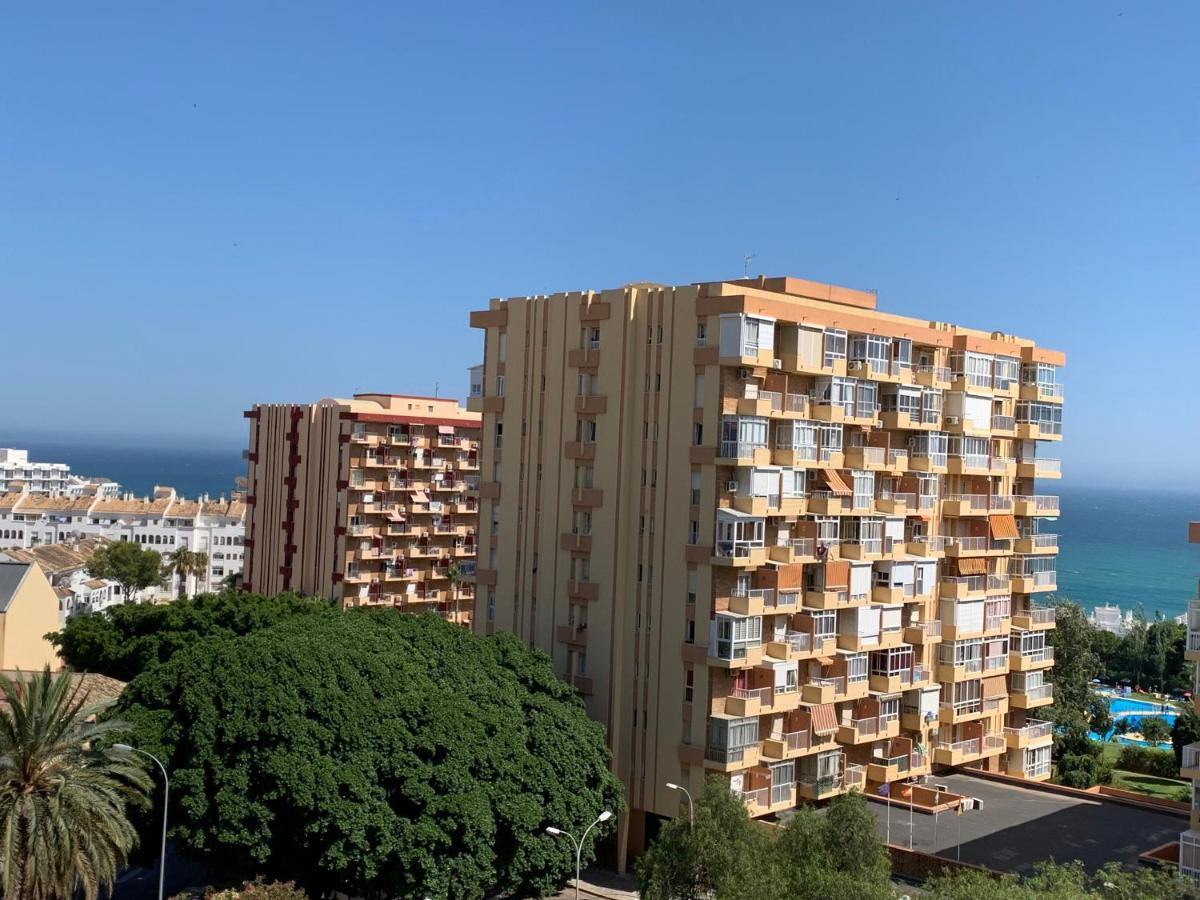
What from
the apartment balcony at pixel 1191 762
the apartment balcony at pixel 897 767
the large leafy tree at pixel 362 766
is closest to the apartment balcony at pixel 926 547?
the apartment balcony at pixel 897 767

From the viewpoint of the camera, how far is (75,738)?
3316cm

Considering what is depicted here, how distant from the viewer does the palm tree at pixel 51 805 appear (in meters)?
31.1

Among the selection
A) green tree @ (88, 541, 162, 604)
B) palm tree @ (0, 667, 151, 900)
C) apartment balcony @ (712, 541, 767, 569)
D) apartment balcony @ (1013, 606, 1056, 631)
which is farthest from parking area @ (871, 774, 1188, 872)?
green tree @ (88, 541, 162, 604)

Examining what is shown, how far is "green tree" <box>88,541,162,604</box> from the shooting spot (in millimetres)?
114312

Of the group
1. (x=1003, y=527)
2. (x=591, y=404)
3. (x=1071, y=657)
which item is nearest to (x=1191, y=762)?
(x=1003, y=527)

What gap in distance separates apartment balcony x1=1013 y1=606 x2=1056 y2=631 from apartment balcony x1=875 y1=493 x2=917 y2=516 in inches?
353

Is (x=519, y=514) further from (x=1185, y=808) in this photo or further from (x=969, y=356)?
(x=1185, y=808)

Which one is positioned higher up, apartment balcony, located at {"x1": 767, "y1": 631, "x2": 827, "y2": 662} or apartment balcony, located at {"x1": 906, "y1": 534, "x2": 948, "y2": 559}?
apartment balcony, located at {"x1": 906, "y1": 534, "x2": 948, "y2": 559}

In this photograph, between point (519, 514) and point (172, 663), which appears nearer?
point (172, 663)

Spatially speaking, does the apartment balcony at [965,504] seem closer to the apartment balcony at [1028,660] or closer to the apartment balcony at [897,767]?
the apartment balcony at [1028,660]

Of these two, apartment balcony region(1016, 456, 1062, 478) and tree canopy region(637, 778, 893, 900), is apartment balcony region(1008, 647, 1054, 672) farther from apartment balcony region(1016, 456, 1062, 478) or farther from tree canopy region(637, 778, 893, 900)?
tree canopy region(637, 778, 893, 900)

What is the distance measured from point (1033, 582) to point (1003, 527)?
346 cm

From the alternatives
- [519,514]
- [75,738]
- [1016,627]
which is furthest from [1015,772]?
[75,738]

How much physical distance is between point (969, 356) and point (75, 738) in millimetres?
35320
